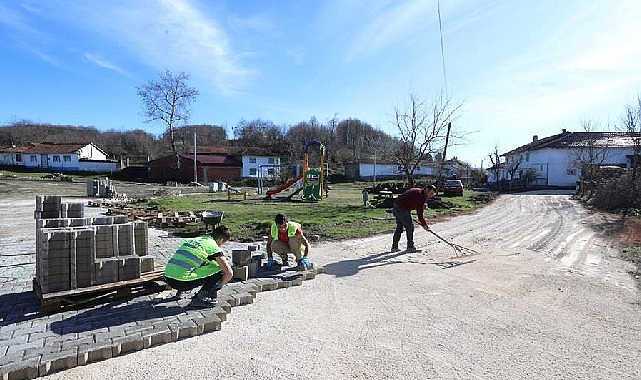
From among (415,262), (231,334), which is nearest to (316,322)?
(231,334)

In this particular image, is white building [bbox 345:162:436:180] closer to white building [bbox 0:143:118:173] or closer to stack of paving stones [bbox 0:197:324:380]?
white building [bbox 0:143:118:173]

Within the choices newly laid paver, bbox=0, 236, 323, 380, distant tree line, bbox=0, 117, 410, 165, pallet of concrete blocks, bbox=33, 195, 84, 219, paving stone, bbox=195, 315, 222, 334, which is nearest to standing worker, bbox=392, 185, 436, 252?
newly laid paver, bbox=0, 236, 323, 380

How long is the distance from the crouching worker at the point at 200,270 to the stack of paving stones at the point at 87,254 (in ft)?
2.66

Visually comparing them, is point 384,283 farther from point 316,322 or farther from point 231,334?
point 231,334

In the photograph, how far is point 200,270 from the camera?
16.9 ft

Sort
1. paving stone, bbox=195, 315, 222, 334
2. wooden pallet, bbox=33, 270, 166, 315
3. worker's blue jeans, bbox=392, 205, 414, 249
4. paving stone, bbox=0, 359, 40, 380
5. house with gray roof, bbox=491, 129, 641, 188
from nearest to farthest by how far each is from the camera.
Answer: paving stone, bbox=0, 359, 40, 380 → paving stone, bbox=195, 315, 222, 334 → wooden pallet, bbox=33, 270, 166, 315 → worker's blue jeans, bbox=392, 205, 414, 249 → house with gray roof, bbox=491, 129, 641, 188

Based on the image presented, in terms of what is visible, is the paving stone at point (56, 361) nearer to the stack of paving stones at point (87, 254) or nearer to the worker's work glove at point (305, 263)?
the stack of paving stones at point (87, 254)

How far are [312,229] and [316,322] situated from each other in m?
6.99

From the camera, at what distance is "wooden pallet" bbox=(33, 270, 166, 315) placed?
4816mm

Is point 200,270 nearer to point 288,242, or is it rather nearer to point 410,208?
point 288,242

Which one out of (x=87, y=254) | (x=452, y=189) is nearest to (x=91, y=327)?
(x=87, y=254)

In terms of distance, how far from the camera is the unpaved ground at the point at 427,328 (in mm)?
3783

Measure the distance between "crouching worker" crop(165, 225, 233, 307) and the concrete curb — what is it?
0.20m

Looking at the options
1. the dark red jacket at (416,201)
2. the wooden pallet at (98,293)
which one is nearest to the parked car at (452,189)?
the dark red jacket at (416,201)
